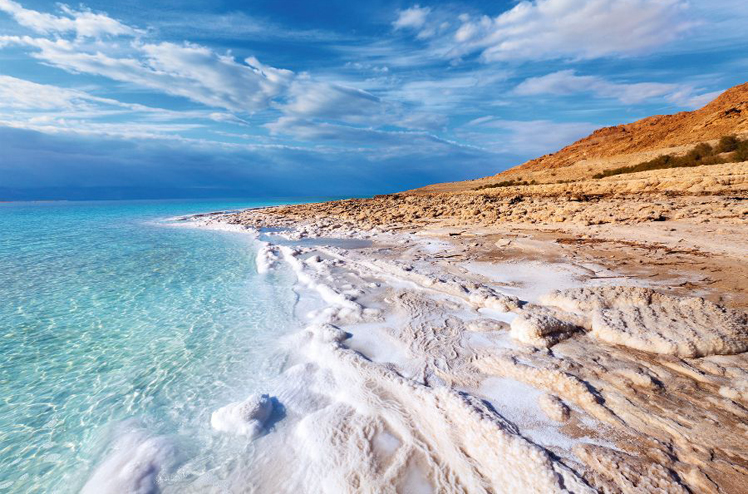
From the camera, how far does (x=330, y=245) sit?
39.7 ft

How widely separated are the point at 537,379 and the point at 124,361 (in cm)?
528

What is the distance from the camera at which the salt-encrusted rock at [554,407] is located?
9.05 feet

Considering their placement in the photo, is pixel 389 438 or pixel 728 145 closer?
pixel 389 438

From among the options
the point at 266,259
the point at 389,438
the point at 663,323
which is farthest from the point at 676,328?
the point at 266,259

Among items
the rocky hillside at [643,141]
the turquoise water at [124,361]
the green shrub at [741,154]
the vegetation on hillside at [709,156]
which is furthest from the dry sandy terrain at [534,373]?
the rocky hillside at [643,141]

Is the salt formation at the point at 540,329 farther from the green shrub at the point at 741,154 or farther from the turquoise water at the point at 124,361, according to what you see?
the green shrub at the point at 741,154

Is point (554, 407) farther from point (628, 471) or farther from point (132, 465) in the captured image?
point (132, 465)

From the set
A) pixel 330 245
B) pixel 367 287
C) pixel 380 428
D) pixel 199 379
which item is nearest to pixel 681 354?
pixel 380 428

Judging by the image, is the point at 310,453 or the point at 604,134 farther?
the point at 604,134

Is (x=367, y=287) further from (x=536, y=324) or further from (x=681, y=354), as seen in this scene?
(x=681, y=354)

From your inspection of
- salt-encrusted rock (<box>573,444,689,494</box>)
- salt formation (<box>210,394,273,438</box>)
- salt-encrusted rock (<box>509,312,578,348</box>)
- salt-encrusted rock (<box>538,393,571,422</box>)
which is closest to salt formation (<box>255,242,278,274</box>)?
salt formation (<box>210,394,273,438</box>)

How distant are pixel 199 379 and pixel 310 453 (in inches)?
80.6

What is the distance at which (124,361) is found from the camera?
439cm

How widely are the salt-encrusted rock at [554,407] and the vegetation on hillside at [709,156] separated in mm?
Answer: 24461
